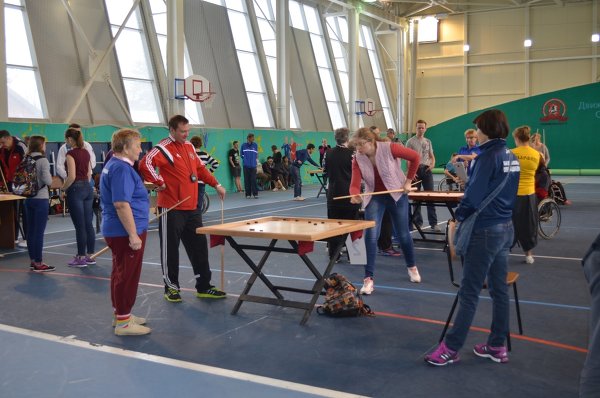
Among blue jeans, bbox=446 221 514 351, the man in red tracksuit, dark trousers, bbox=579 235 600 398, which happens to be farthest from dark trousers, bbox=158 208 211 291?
dark trousers, bbox=579 235 600 398

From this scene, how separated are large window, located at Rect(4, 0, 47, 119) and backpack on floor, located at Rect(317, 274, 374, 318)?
413 inches

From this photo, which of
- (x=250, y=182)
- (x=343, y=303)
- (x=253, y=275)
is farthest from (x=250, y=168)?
(x=343, y=303)

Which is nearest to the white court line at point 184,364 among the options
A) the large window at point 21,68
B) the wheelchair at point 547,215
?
the wheelchair at point 547,215

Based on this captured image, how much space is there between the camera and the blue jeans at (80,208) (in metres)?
7.17

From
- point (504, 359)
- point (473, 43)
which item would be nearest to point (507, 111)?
point (473, 43)

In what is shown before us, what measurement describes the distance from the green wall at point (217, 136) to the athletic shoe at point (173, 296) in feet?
26.8

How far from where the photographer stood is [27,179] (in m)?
7.01

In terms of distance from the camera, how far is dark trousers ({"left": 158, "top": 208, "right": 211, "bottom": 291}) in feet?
18.1

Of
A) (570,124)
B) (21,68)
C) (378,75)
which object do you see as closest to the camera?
(21,68)

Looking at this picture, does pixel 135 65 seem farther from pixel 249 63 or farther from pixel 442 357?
pixel 442 357

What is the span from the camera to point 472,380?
3643 millimetres

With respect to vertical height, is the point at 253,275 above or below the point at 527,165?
below

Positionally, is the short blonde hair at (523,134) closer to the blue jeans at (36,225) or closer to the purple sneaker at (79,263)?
the purple sneaker at (79,263)

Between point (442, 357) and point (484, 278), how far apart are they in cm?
55
